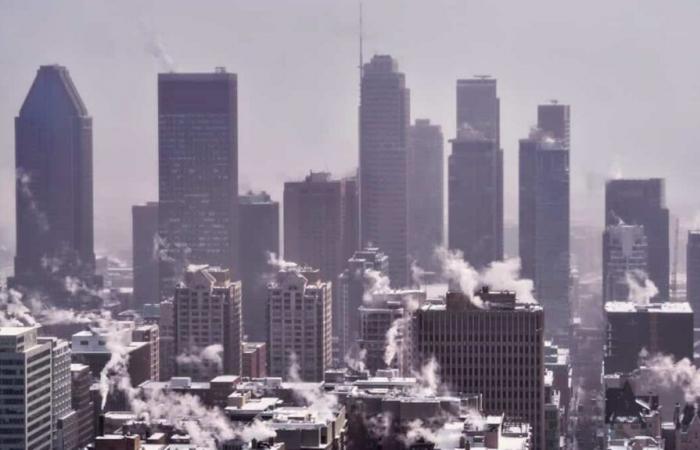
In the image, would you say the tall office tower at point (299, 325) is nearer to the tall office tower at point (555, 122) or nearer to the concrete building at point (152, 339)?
the concrete building at point (152, 339)

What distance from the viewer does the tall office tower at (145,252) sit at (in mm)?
64438

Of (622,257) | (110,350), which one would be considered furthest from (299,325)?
(622,257)

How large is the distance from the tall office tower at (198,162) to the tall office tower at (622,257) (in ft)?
42.2

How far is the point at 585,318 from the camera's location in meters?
67.6

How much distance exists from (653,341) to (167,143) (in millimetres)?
25508

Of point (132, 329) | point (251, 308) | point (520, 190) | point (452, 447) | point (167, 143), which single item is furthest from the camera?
point (520, 190)

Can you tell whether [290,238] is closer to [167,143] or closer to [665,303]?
[167,143]

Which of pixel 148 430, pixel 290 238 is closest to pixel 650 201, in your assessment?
pixel 290 238

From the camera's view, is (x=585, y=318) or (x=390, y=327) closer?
(x=390, y=327)

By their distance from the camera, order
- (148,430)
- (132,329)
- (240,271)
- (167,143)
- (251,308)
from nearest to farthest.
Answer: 1. (148,430)
2. (132,329)
3. (251,308)
4. (240,271)
5. (167,143)

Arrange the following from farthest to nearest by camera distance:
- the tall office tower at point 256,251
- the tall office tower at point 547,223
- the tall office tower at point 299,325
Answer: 1. the tall office tower at point 547,223
2. the tall office tower at point 256,251
3. the tall office tower at point 299,325

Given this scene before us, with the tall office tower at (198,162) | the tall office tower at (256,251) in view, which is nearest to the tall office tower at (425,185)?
the tall office tower at (256,251)

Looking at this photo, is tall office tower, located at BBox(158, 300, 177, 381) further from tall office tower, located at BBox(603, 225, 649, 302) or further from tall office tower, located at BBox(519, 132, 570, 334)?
tall office tower, located at BBox(603, 225, 649, 302)

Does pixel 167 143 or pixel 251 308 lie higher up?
pixel 167 143
